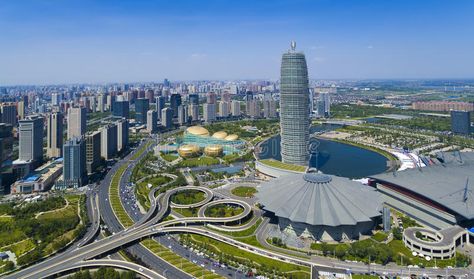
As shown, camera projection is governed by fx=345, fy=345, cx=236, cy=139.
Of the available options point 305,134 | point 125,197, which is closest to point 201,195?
point 125,197

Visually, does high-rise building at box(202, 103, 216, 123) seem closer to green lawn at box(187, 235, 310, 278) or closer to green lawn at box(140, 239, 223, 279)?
green lawn at box(187, 235, 310, 278)

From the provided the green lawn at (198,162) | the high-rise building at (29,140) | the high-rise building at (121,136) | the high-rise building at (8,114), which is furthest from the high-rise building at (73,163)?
the high-rise building at (8,114)

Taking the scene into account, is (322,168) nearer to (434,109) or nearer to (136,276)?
(136,276)

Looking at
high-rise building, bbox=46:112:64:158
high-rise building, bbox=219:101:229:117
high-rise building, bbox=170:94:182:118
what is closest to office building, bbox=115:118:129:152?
high-rise building, bbox=46:112:64:158

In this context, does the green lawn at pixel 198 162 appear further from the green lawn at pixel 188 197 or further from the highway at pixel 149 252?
the highway at pixel 149 252

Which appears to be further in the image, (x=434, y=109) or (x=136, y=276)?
(x=434, y=109)

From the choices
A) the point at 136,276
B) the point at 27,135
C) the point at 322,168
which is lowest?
the point at 136,276
